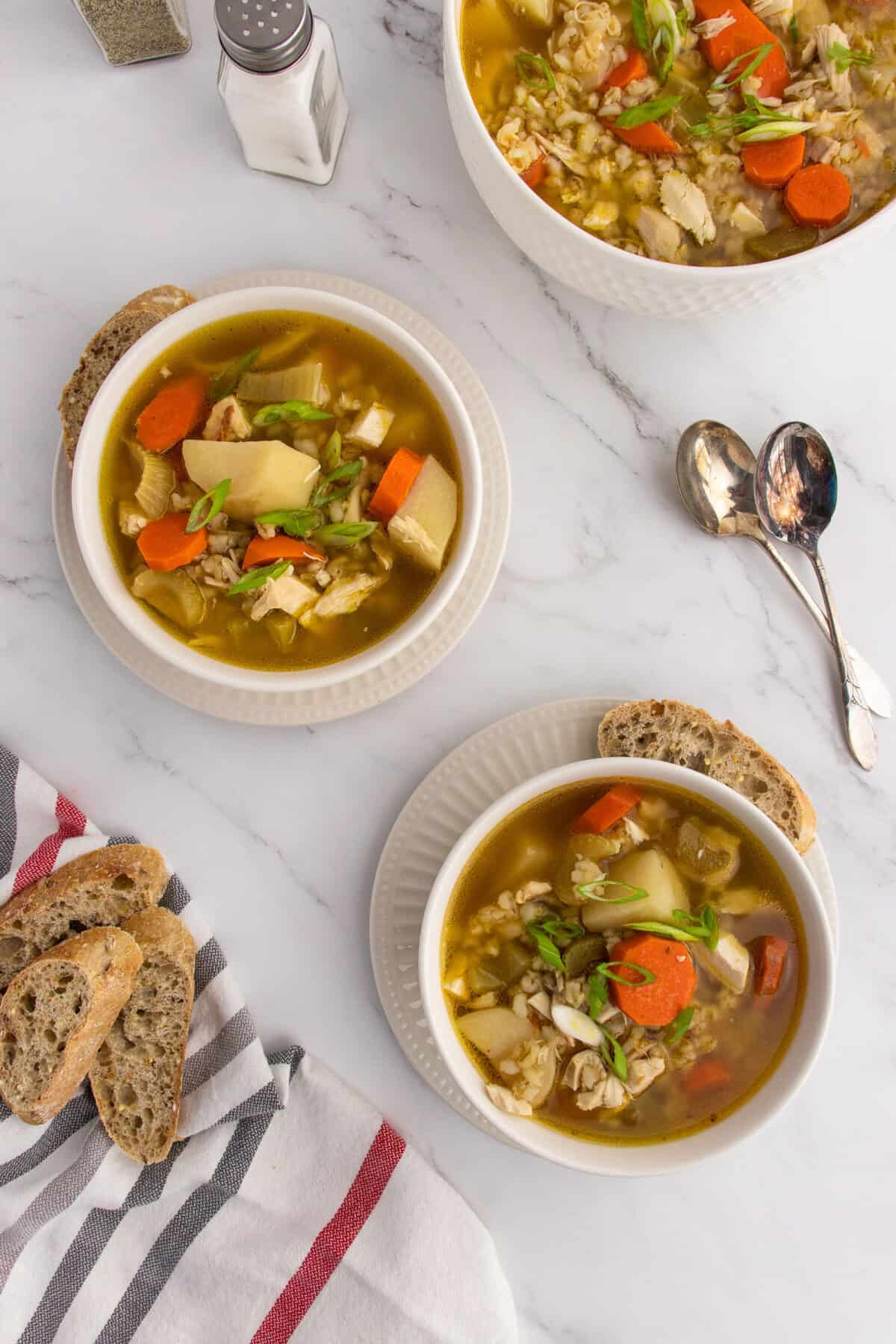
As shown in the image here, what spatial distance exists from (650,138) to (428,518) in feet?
2.69

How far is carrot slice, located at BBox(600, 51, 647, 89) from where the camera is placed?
2.02 metres

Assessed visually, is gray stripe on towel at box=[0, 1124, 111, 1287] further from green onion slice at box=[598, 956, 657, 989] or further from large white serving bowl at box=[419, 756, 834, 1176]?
green onion slice at box=[598, 956, 657, 989]

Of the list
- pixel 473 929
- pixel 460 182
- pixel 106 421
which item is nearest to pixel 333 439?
pixel 106 421

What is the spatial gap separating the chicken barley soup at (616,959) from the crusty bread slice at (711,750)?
13cm

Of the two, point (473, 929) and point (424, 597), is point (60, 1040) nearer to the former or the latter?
point (473, 929)

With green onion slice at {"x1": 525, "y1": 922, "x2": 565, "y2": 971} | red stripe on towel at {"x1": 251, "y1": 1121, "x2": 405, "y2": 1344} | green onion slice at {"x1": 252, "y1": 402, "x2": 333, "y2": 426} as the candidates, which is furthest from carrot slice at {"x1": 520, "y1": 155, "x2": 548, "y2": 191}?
red stripe on towel at {"x1": 251, "y1": 1121, "x2": 405, "y2": 1344}

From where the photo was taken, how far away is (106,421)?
2117mm

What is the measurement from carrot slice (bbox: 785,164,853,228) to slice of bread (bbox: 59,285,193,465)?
1.24 m

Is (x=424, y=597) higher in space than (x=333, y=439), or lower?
lower

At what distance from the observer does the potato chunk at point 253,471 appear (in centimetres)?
207

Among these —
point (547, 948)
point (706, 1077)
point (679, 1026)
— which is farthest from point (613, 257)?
point (706, 1077)

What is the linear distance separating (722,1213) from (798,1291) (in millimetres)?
257

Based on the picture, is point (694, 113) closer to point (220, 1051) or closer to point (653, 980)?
point (653, 980)

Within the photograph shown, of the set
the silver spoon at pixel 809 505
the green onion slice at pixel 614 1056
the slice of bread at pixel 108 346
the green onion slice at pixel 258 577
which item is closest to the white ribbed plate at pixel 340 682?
the slice of bread at pixel 108 346
